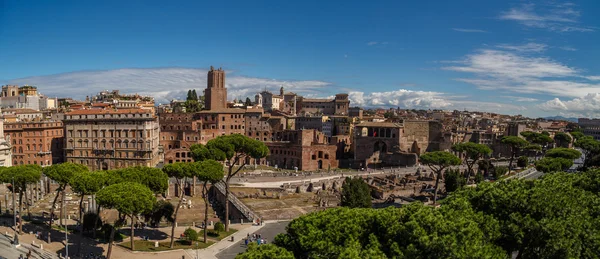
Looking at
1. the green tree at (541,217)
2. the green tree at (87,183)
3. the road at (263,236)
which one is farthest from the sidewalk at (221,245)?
the green tree at (541,217)

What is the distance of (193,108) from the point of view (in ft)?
364

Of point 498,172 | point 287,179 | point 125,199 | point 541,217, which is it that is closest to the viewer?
point 541,217

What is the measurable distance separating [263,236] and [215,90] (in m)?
73.1

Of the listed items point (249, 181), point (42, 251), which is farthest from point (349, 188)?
point (42, 251)

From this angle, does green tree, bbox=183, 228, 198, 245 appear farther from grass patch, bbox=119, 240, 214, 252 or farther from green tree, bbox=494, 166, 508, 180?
green tree, bbox=494, 166, 508, 180

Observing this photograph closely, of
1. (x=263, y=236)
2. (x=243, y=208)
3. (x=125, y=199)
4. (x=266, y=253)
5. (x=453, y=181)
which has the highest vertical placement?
(x=266, y=253)

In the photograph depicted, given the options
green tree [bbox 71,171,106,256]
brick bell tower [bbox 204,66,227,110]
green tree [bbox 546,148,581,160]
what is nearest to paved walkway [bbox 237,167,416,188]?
green tree [bbox 546,148,581,160]

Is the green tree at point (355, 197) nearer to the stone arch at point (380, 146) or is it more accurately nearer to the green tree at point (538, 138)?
the stone arch at point (380, 146)

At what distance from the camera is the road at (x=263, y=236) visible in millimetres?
32219

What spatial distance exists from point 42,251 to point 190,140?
2119 inches

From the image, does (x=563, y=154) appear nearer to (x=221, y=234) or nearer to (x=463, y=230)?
(x=221, y=234)

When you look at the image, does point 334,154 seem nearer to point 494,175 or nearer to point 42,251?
point 494,175

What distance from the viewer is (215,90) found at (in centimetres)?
10488

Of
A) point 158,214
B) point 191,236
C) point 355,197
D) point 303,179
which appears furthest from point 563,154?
point 158,214
